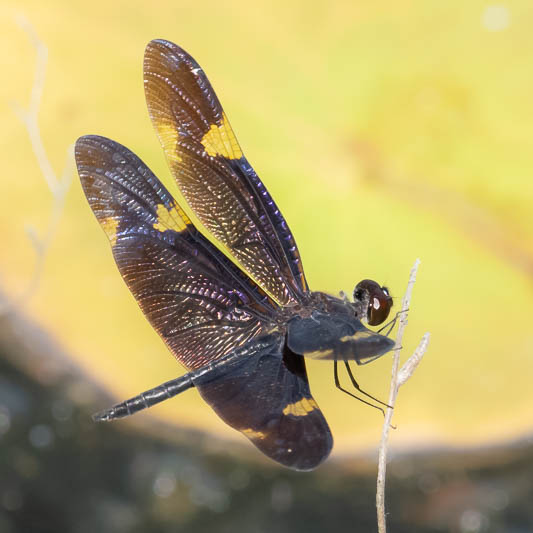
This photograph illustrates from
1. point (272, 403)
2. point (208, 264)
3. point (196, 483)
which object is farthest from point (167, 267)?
point (196, 483)

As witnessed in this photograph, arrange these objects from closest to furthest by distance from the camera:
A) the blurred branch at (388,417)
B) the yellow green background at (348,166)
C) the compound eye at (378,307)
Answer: the blurred branch at (388,417) < the compound eye at (378,307) < the yellow green background at (348,166)

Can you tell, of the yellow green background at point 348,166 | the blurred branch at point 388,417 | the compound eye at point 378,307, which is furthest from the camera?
the yellow green background at point 348,166

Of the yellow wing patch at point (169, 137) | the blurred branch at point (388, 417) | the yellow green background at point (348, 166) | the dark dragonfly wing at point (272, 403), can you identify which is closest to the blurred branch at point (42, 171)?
the yellow green background at point (348, 166)

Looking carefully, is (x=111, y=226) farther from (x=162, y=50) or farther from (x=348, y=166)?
(x=348, y=166)

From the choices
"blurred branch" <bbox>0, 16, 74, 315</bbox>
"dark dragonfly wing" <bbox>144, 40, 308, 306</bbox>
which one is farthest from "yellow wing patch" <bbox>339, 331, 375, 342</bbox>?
"blurred branch" <bbox>0, 16, 74, 315</bbox>

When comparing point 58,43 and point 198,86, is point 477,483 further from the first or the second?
point 58,43

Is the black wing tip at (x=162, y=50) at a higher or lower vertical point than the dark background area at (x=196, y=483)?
higher

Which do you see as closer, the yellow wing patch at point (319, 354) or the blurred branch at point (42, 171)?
the yellow wing patch at point (319, 354)

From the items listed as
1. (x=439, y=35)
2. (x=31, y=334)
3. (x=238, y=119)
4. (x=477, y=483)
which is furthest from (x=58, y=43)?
(x=477, y=483)

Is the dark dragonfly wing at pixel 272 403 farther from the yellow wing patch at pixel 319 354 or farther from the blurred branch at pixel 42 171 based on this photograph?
the blurred branch at pixel 42 171
